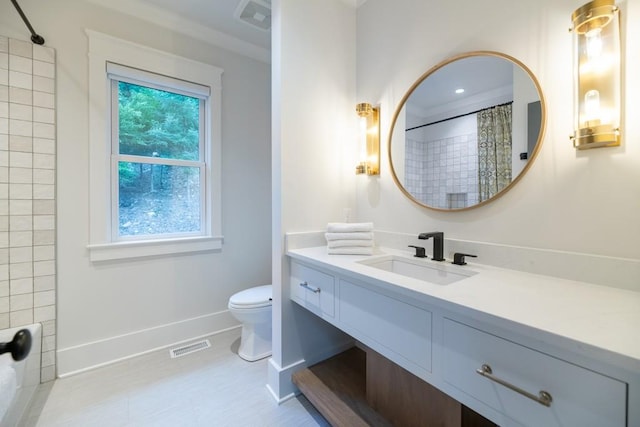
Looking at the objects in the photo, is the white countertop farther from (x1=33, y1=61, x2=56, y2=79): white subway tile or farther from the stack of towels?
(x1=33, y1=61, x2=56, y2=79): white subway tile

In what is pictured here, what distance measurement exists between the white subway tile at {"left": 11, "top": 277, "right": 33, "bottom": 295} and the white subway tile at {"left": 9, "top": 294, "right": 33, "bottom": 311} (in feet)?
0.08

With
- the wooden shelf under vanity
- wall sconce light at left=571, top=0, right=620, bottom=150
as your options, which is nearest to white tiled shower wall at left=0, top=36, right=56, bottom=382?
the wooden shelf under vanity

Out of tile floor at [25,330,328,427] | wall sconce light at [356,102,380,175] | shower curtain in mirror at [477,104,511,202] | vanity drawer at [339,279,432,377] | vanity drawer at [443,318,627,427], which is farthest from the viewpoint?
wall sconce light at [356,102,380,175]

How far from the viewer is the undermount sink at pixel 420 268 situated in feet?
4.08

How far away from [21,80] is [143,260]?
137cm

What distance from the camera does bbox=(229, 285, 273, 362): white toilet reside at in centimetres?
192

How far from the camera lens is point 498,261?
1.21 m

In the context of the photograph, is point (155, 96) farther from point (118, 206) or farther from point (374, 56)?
point (374, 56)

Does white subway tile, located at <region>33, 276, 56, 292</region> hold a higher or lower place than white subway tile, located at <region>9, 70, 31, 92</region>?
lower

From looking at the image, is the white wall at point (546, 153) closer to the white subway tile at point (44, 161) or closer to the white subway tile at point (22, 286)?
the white subway tile at point (44, 161)

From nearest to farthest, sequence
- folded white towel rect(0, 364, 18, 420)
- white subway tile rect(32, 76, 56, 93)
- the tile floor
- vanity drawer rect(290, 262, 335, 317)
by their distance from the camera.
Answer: folded white towel rect(0, 364, 18, 420) → vanity drawer rect(290, 262, 335, 317) → the tile floor → white subway tile rect(32, 76, 56, 93)

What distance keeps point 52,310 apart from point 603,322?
9.04 feet

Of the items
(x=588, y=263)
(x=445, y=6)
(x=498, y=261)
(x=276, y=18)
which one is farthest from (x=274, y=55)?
(x=588, y=263)

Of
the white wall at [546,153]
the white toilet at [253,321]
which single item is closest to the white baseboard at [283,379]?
the white toilet at [253,321]
